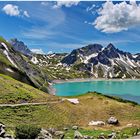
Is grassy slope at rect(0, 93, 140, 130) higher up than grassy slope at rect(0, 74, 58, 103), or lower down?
lower down

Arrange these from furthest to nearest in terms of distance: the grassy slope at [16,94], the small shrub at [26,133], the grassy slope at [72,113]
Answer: the grassy slope at [16,94] → the grassy slope at [72,113] → the small shrub at [26,133]

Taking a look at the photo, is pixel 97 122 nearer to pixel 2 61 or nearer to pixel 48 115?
pixel 48 115

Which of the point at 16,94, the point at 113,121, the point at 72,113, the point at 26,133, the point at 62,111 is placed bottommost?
the point at 113,121

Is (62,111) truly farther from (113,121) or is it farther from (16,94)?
(16,94)

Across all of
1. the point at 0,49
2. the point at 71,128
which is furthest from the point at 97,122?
the point at 0,49

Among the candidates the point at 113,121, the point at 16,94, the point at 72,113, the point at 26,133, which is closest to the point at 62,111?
the point at 72,113

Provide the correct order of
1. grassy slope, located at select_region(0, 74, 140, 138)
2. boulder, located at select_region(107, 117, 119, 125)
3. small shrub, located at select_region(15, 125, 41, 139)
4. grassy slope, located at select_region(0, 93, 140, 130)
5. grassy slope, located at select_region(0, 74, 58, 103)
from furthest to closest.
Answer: grassy slope, located at select_region(0, 74, 58, 103) → boulder, located at select_region(107, 117, 119, 125) → grassy slope, located at select_region(0, 93, 140, 130) → grassy slope, located at select_region(0, 74, 140, 138) → small shrub, located at select_region(15, 125, 41, 139)

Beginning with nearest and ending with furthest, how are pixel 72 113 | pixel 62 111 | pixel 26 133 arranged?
pixel 26 133 → pixel 72 113 → pixel 62 111

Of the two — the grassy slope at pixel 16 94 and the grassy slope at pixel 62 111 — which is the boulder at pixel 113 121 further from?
the grassy slope at pixel 16 94

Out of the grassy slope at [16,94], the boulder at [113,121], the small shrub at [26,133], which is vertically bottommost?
the boulder at [113,121]

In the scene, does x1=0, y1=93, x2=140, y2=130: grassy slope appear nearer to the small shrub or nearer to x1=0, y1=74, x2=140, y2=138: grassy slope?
x1=0, y1=74, x2=140, y2=138: grassy slope

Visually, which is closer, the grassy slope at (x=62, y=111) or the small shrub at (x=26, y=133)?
the small shrub at (x=26, y=133)

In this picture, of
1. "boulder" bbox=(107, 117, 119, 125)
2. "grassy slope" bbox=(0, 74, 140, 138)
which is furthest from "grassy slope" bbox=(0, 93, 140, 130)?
"boulder" bbox=(107, 117, 119, 125)

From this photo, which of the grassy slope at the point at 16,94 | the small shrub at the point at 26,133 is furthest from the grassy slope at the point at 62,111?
the small shrub at the point at 26,133
